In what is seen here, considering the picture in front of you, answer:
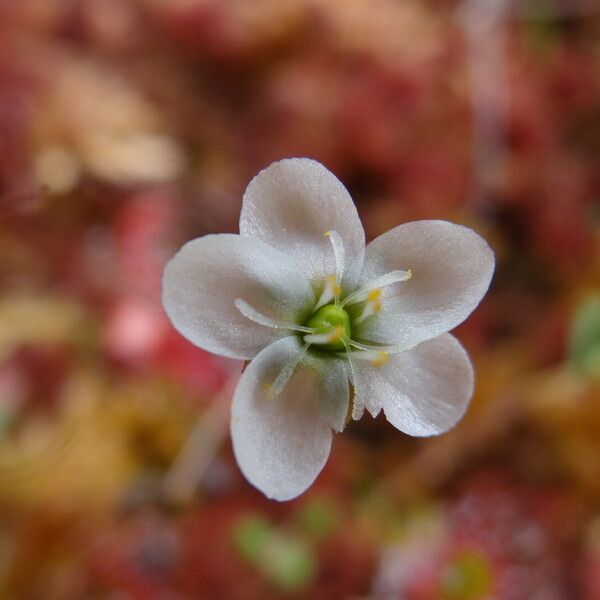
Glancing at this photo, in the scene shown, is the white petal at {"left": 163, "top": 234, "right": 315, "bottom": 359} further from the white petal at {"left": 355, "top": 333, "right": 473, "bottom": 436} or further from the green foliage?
the green foliage

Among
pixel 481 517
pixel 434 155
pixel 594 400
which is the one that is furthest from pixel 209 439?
pixel 434 155

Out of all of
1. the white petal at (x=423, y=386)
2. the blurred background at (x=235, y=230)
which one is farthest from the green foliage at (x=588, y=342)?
the white petal at (x=423, y=386)

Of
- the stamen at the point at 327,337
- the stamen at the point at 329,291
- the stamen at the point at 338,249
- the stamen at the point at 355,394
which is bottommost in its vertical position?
the stamen at the point at 355,394

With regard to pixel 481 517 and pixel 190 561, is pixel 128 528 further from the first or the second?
pixel 481 517

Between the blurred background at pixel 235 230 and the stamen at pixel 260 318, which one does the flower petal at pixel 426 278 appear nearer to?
the stamen at pixel 260 318

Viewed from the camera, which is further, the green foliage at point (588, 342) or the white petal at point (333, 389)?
the green foliage at point (588, 342)

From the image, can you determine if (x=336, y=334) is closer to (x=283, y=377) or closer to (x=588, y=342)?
(x=283, y=377)

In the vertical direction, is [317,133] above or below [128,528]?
above
